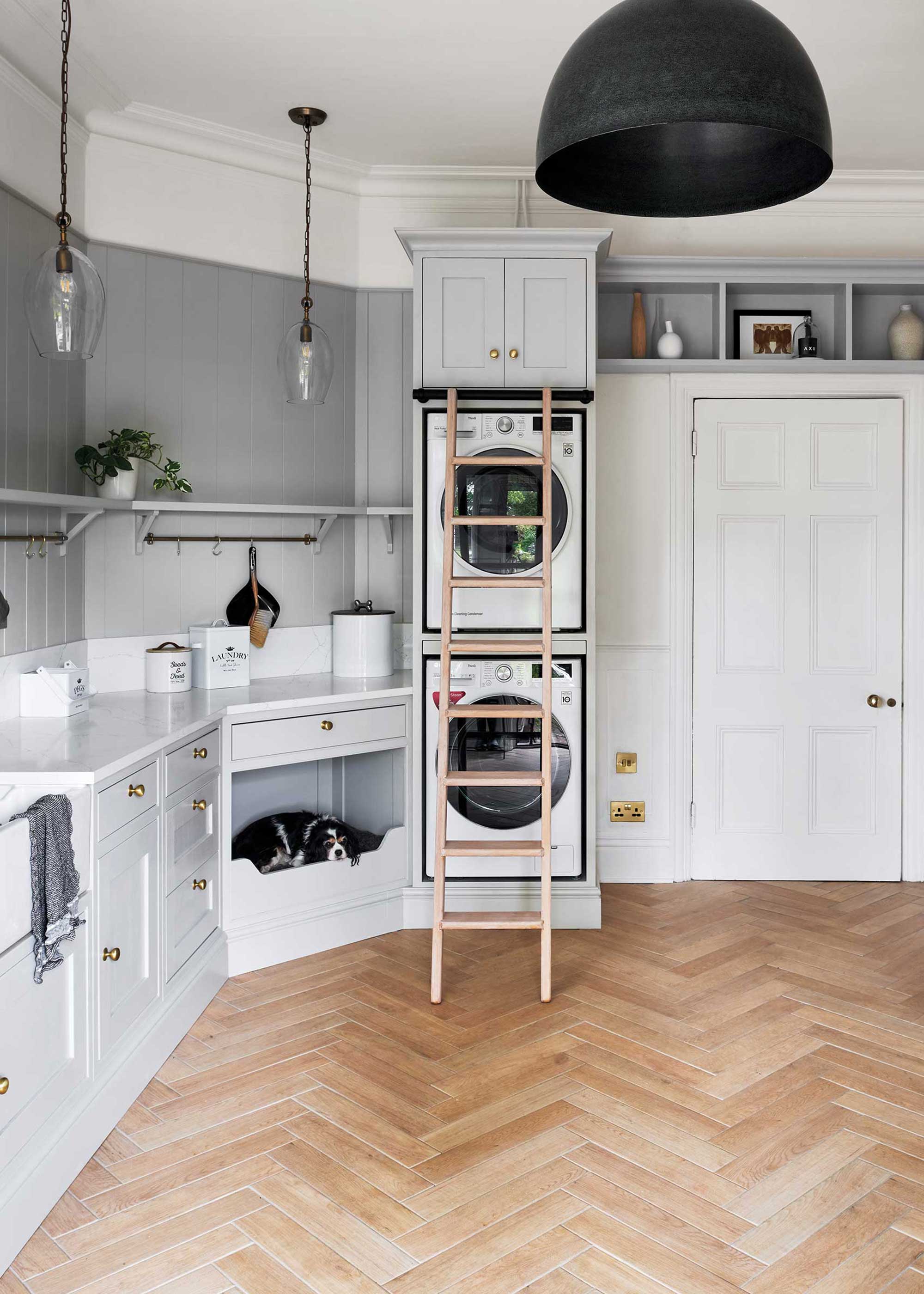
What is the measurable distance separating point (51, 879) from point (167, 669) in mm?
1538

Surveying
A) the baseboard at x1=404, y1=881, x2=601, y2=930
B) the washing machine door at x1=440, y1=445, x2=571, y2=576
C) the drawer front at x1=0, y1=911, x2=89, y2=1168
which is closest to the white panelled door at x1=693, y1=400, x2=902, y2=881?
the baseboard at x1=404, y1=881, x2=601, y2=930

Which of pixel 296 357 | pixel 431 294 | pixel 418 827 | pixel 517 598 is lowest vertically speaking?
pixel 418 827

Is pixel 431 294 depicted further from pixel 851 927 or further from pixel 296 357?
pixel 851 927

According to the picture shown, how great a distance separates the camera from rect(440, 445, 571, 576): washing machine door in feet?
11.7

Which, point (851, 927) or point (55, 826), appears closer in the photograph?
point (55, 826)

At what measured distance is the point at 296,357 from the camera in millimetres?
3559

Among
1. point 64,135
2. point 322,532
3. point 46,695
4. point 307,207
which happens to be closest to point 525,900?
point 322,532

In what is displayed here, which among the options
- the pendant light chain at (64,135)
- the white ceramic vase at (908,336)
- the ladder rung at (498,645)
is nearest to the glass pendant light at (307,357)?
the pendant light chain at (64,135)

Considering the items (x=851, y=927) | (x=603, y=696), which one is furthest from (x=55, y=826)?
(x=851, y=927)

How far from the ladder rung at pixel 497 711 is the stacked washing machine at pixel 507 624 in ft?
0.66

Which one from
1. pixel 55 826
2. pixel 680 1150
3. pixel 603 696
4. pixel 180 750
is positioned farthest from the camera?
pixel 603 696

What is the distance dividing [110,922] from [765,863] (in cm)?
283

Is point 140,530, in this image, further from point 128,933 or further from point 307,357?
point 128,933

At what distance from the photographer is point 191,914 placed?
118 inches
